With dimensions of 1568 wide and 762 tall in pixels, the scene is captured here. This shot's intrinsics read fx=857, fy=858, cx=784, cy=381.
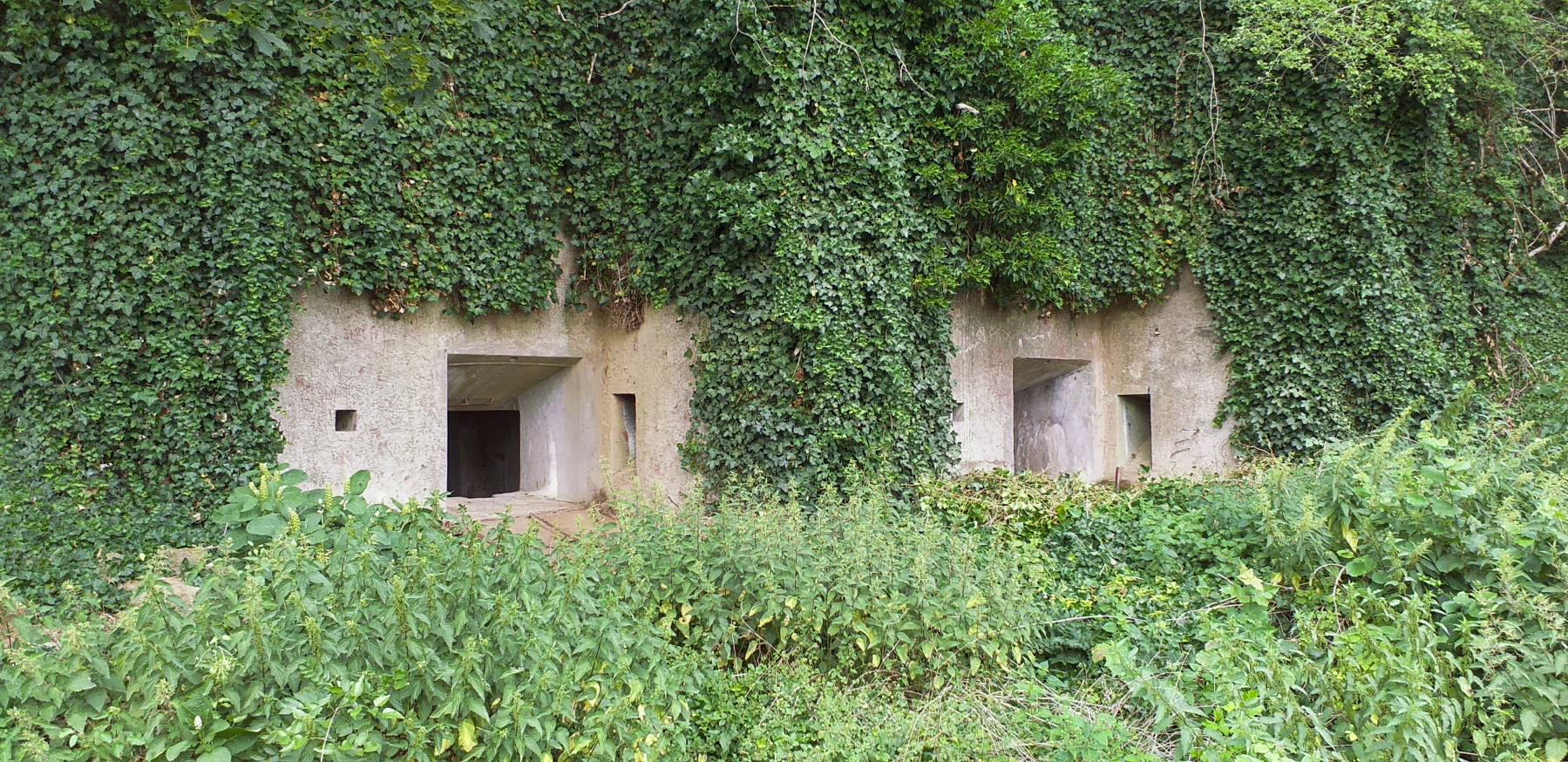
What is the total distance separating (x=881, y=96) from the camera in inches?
302

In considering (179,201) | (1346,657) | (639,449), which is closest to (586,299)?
(639,449)

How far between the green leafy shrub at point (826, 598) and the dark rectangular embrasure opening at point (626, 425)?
4.33 meters

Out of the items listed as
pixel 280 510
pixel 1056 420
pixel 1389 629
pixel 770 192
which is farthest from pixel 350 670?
pixel 1056 420

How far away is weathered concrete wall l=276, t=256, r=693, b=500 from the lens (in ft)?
23.7

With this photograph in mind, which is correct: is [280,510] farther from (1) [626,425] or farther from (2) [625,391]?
(1) [626,425]

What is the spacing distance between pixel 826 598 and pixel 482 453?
10.7 meters

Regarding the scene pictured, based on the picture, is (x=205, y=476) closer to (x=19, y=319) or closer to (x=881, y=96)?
(x=19, y=319)

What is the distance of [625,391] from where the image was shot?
8852 millimetres

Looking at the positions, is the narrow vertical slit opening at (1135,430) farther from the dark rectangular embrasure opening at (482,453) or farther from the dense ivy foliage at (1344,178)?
the dark rectangular embrasure opening at (482,453)

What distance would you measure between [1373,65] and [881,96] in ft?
17.2

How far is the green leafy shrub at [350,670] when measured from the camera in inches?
107

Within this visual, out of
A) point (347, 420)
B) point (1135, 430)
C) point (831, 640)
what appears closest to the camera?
point (831, 640)

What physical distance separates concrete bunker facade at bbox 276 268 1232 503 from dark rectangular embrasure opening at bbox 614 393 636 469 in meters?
0.01

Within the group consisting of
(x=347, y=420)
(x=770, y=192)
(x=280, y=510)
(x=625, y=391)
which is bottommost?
(x=280, y=510)
